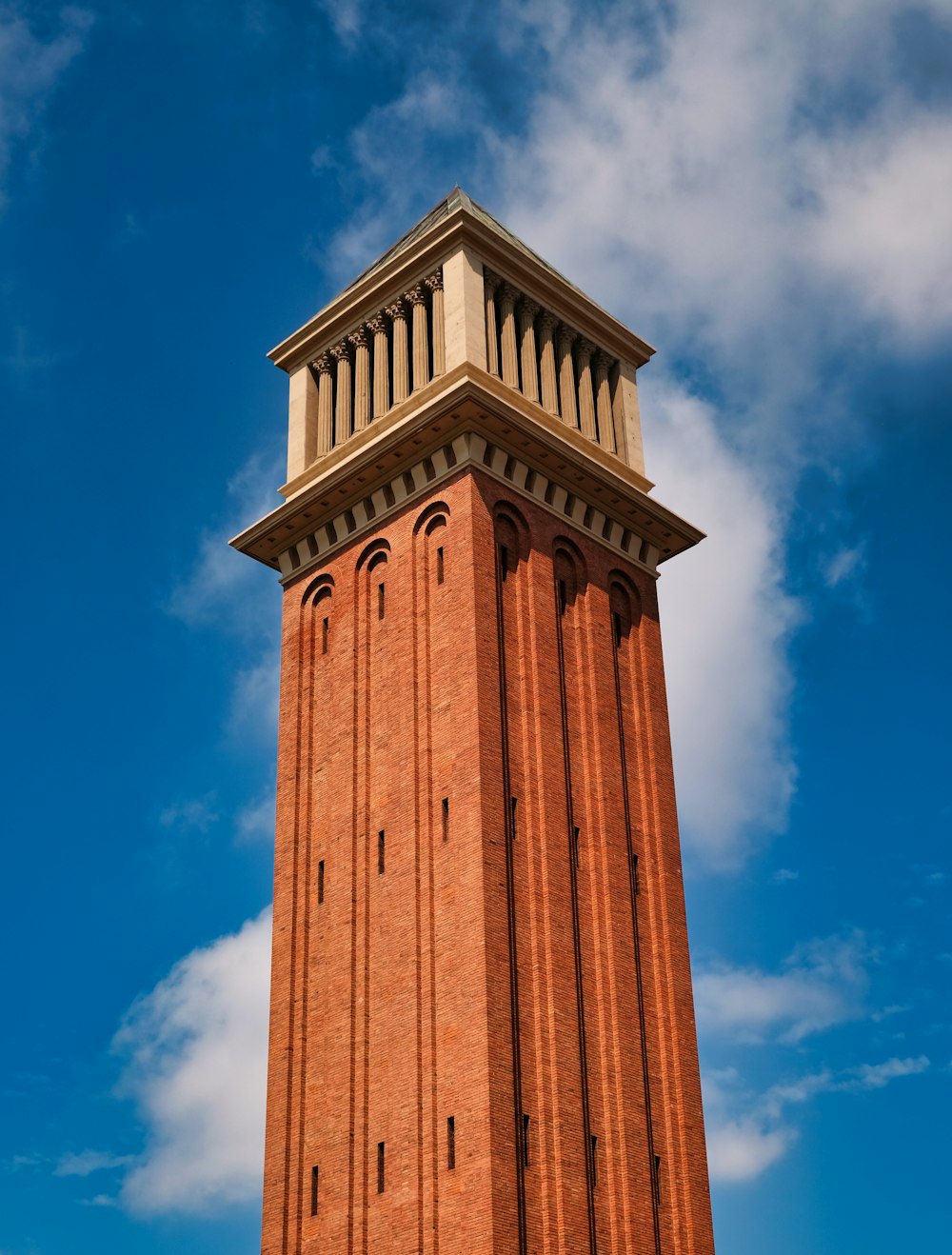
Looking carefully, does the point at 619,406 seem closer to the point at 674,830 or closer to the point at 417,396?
the point at 417,396

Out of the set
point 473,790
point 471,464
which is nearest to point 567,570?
point 471,464

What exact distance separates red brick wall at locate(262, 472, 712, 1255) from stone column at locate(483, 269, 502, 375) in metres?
4.30

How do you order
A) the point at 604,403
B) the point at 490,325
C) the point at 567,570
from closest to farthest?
the point at 567,570 → the point at 490,325 → the point at 604,403

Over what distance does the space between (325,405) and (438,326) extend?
199 inches

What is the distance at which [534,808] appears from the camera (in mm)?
39938

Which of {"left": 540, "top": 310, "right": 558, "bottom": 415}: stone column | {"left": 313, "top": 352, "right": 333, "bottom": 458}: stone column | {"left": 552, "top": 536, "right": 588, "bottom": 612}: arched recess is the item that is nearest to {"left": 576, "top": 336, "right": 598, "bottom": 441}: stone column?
{"left": 540, "top": 310, "right": 558, "bottom": 415}: stone column

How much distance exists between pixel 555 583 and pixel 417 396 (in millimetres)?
6349

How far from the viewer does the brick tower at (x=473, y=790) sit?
36281mm

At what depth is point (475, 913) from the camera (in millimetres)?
37000

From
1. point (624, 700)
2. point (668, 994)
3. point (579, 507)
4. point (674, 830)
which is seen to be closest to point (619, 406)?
point (579, 507)

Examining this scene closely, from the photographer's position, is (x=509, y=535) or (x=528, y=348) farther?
(x=528, y=348)

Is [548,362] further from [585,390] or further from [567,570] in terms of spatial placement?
[567,570]

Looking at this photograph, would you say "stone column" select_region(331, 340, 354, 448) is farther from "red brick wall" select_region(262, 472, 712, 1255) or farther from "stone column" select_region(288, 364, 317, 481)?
"red brick wall" select_region(262, 472, 712, 1255)

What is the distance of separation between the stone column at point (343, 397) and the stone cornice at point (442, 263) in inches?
17.1
